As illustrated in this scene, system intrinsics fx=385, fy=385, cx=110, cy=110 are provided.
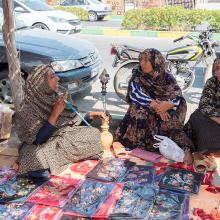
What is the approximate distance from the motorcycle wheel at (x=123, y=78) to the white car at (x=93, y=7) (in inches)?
608

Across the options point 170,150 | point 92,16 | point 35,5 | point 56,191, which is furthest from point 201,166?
point 92,16

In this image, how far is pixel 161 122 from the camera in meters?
3.87

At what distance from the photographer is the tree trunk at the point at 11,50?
4.17m

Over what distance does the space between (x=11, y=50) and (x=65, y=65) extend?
43.6 inches

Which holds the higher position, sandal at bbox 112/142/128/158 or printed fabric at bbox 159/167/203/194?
sandal at bbox 112/142/128/158

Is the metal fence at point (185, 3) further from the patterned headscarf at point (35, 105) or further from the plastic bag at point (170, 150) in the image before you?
the patterned headscarf at point (35, 105)

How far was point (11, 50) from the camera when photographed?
14.1 ft

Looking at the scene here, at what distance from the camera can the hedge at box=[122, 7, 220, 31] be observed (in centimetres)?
1374

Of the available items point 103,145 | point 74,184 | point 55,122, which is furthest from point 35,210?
point 103,145

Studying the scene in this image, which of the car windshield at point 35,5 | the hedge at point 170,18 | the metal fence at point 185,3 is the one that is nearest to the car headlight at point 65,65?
the car windshield at point 35,5

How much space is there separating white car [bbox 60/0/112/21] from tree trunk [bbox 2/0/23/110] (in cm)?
1678

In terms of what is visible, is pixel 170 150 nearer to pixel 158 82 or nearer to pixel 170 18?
pixel 158 82

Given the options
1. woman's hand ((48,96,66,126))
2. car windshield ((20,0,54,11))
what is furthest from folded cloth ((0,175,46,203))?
car windshield ((20,0,54,11))

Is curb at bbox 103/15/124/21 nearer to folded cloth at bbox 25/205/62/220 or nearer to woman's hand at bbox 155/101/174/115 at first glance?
woman's hand at bbox 155/101/174/115
